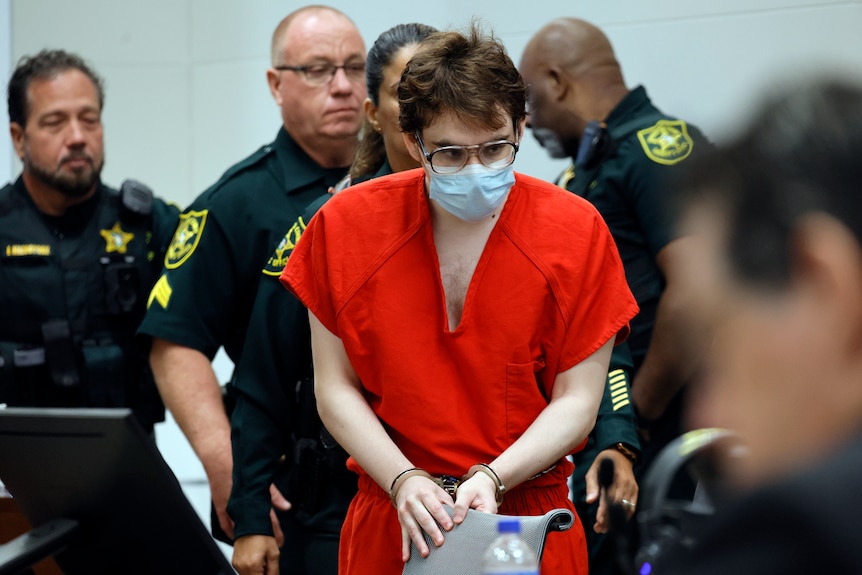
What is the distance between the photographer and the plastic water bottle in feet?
3.85

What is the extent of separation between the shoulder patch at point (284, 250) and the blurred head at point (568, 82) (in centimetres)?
123

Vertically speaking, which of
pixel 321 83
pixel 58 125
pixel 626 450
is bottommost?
pixel 626 450

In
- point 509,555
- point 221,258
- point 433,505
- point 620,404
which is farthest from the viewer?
point 221,258

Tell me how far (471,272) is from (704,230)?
104 centimetres

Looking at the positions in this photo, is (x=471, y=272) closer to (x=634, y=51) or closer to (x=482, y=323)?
(x=482, y=323)

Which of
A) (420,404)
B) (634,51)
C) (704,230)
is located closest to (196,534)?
(420,404)

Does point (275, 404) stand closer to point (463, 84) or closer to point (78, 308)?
point (463, 84)

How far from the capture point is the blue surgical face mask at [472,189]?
5.97 ft

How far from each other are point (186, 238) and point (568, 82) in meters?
1.33

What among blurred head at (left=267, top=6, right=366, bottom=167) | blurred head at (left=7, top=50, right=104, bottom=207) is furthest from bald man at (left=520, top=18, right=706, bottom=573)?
blurred head at (left=7, top=50, right=104, bottom=207)

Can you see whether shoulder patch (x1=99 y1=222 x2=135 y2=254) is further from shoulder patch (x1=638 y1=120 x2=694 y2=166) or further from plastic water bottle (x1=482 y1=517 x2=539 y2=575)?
plastic water bottle (x1=482 y1=517 x2=539 y2=575)

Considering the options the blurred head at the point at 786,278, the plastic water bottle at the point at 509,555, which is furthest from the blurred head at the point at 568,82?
the blurred head at the point at 786,278

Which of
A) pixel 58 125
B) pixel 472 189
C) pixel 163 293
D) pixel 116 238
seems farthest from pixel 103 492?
pixel 58 125

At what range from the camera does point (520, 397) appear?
6.00ft
